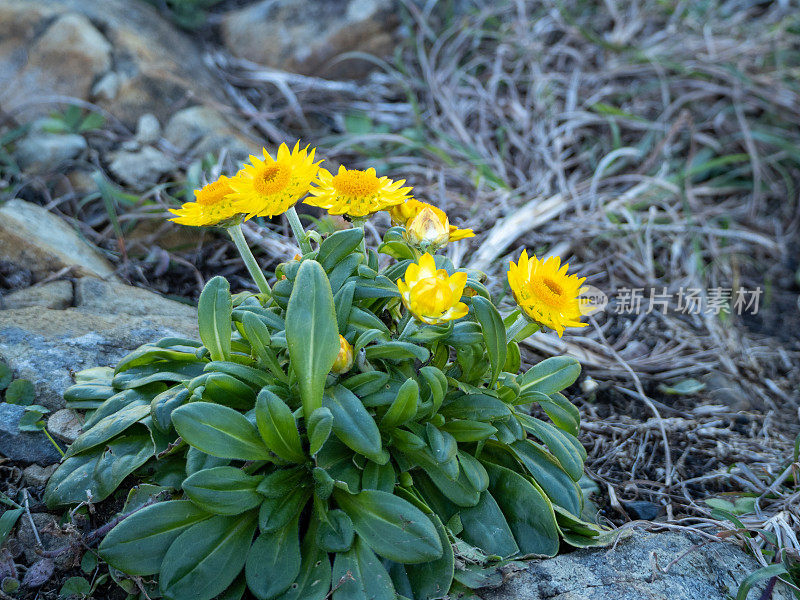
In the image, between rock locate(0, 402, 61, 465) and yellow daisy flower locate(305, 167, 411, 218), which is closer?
yellow daisy flower locate(305, 167, 411, 218)

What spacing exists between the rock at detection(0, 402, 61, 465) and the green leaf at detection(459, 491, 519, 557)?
121 centimetres

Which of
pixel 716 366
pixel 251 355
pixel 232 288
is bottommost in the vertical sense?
pixel 716 366

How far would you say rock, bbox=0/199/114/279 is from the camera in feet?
8.78

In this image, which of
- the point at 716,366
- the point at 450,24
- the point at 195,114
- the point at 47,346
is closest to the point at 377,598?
the point at 47,346

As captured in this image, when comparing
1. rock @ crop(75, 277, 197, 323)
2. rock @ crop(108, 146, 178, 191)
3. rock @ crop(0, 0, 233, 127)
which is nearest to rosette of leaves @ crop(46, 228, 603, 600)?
rock @ crop(75, 277, 197, 323)

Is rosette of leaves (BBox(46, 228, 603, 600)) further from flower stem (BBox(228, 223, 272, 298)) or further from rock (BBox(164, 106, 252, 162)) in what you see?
rock (BBox(164, 106, 252, 162))

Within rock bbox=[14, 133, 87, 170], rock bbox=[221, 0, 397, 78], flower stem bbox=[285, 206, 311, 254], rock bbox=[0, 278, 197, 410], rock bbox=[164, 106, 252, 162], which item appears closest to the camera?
flower stem bbox=[285, 206, 311, 254]

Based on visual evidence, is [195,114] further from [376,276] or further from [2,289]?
[376,276]

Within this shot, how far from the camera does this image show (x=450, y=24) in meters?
4.98

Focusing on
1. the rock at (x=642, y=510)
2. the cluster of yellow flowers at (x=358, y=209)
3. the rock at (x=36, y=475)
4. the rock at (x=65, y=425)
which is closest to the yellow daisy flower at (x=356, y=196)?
the cluster of yellow flowers at (x=358, y=209)

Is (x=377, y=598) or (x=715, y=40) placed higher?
(x=715, y=40)

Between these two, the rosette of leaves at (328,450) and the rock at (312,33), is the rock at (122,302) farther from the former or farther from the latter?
the rock at (312,33)

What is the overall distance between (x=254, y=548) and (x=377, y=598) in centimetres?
33

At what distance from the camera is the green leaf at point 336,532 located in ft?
5.36
